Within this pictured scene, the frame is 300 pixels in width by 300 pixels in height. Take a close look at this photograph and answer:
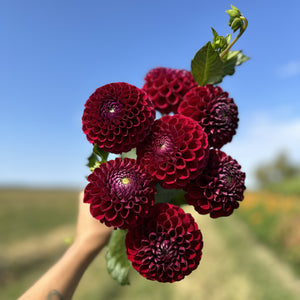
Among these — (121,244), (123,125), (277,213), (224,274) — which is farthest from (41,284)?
(277,213)

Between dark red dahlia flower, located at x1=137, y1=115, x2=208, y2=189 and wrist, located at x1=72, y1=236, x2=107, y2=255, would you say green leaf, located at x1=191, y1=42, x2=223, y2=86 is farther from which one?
wrist, located at x1=72, y1=236, x2=107, y2=255

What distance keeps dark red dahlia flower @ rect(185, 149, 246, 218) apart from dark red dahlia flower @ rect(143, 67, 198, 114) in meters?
0.34

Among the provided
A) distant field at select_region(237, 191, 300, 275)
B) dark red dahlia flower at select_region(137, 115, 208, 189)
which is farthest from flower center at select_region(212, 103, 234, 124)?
distant field at select_region(237, 191, 300, 275)

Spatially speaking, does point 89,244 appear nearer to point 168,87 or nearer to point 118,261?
point 118,261

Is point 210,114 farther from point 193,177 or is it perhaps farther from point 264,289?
point 264,289

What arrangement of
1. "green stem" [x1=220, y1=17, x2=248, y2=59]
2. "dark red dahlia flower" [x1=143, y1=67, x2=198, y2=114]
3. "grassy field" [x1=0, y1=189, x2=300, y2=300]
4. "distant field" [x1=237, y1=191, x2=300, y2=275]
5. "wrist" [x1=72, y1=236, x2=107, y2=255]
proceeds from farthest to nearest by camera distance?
"distant field" [x1=237, y1=191, x2=300, y2=275] → "grassy field" [x1=0, y1=189, x2=300, y2=300] → "wrist" [x1=72, y1=236, x2=107, y2=255] → "dark red dahlia flower" [x1=143, y1=67, x2=198, y2=114] → "green stem" [x1=220, y1=17, x2=248, y2=59]

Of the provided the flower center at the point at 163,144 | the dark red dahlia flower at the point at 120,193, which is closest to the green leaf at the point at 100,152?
the dark red dahlia flower at the point at 120,193

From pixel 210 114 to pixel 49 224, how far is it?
510 inches

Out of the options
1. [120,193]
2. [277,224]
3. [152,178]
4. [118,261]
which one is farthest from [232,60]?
[277,224]

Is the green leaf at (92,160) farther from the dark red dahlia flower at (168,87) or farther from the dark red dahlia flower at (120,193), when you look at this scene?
the dark red dahlia flower at (168,87)

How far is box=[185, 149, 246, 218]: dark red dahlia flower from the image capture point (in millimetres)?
1201

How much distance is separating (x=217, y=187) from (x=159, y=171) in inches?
9.3

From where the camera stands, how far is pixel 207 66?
1390 mm

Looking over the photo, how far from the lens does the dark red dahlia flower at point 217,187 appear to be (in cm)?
120
